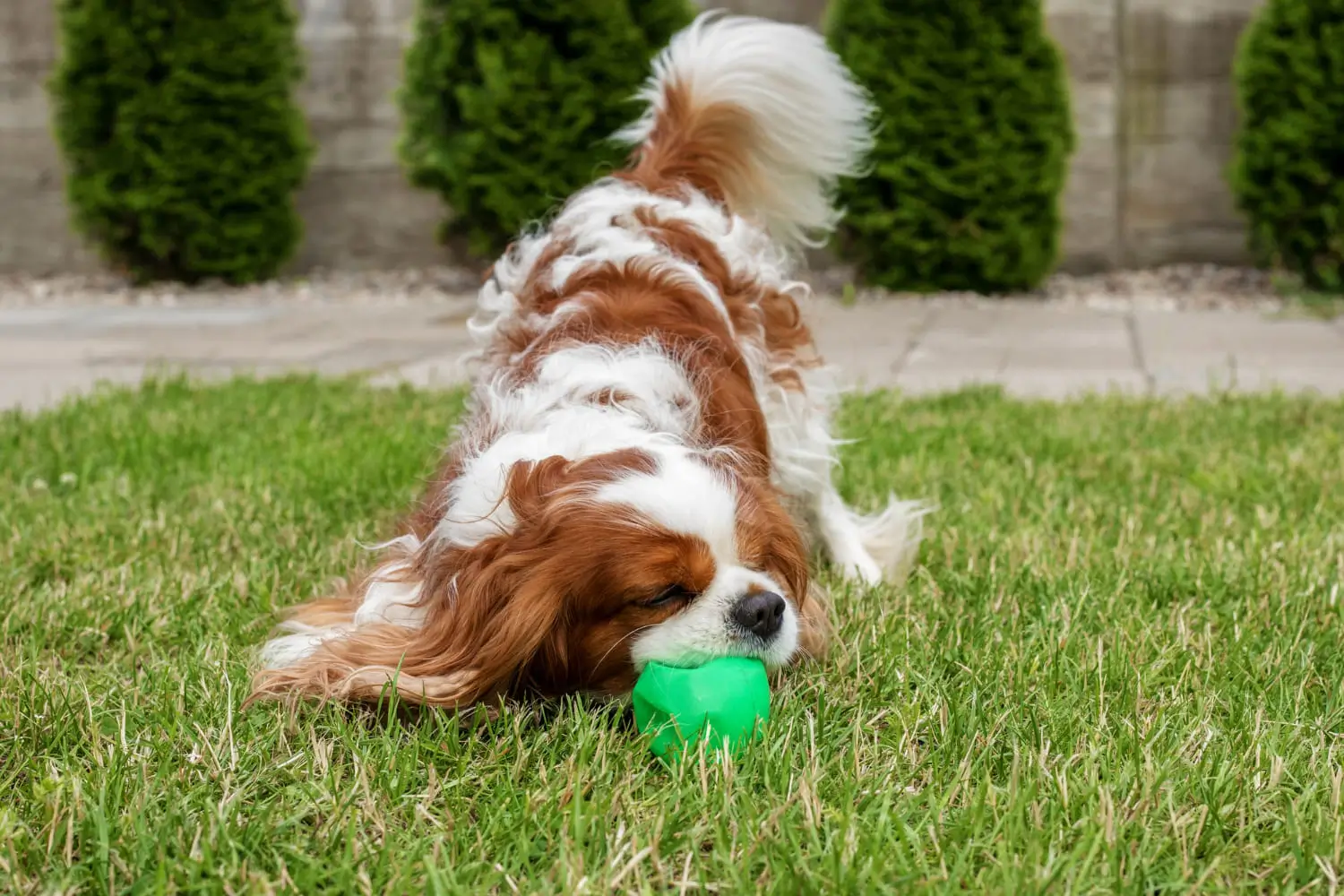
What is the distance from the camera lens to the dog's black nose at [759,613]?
6.63 ft

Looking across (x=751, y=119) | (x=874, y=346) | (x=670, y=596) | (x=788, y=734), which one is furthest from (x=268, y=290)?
(x=788, y=734)

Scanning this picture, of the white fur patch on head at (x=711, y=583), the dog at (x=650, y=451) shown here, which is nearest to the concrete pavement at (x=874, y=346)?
the dog at (x=650, y=451)

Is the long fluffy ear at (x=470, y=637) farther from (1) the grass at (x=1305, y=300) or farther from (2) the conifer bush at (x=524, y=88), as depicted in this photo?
(1) the grass at (x=1305, y=300)

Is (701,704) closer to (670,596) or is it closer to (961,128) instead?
(670,596)

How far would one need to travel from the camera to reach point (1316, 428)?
13.8ft

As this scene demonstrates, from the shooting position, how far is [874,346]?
6.28 m

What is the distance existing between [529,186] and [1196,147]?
13.5 ft

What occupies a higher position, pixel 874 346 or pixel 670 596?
pixel 670 596

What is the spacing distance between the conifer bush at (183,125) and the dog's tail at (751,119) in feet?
17.6

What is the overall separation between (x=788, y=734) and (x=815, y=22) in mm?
7453

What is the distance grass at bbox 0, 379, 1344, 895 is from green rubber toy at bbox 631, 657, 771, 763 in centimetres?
4

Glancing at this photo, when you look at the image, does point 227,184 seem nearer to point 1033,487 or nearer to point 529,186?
point 529,186

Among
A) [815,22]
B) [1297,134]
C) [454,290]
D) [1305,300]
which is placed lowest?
[454,290]

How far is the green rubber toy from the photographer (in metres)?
1.93
